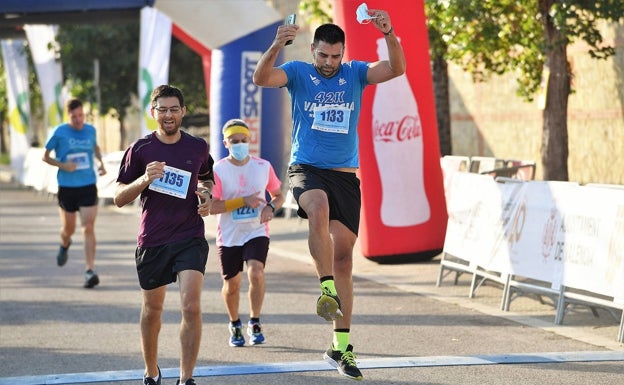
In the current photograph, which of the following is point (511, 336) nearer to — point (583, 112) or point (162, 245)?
point (162, 245)

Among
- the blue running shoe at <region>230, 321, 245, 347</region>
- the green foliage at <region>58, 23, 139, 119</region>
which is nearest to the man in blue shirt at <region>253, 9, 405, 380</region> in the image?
the blue running shoe at <region>230, 321, 245, 347</region>

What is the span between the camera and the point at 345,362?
7.67 meters

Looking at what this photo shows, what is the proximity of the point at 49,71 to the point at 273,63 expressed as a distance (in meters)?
25.1

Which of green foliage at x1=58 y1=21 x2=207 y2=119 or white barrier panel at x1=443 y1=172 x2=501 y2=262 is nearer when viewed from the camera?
white barrier panel at x1=443 y1=172 x2=501 y2=262

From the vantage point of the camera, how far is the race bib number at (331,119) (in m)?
7.84

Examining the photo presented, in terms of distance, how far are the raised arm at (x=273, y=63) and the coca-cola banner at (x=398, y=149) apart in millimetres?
7113

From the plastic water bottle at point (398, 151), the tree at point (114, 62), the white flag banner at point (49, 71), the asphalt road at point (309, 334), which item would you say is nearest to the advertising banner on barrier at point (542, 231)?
the asphalt road at point (309, 334)

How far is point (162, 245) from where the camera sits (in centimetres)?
739

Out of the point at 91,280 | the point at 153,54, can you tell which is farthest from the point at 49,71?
the point at 91,280

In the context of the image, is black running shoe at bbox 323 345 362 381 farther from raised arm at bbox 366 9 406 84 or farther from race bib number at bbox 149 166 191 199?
raised arm at bbox 366 9 406 84

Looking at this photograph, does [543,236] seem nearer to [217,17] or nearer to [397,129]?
[397,129]

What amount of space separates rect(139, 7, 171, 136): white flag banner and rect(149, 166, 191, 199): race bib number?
15.9m

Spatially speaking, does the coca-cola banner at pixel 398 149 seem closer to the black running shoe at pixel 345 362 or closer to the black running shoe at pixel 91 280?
the black running shoe at pixel 91 280

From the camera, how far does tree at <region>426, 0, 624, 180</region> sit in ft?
48.6
